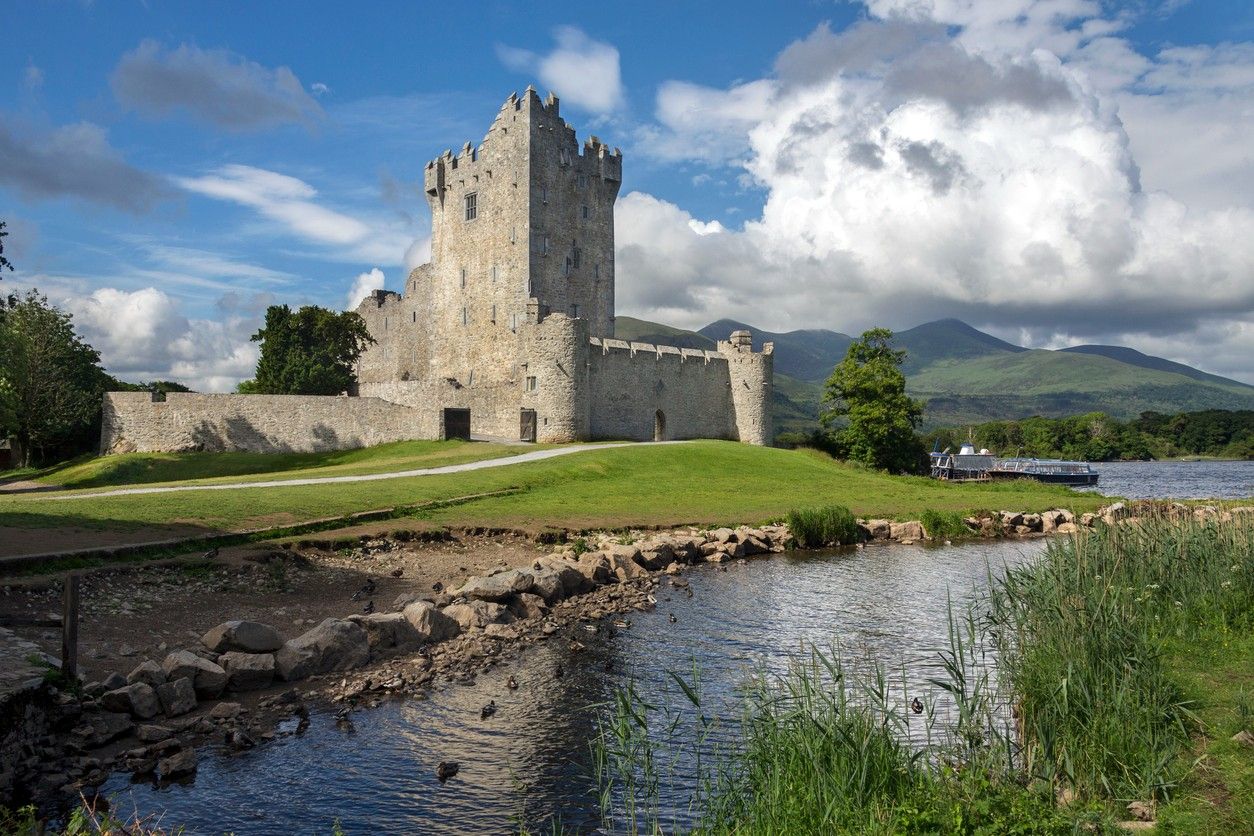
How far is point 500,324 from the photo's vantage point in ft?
206

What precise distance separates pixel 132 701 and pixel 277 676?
7.46ft

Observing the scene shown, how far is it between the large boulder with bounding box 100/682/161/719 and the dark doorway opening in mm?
37911

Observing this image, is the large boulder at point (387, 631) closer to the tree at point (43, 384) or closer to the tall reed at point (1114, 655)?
the tall reed at point (1114, 655)

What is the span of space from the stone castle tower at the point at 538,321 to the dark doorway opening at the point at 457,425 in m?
0.13

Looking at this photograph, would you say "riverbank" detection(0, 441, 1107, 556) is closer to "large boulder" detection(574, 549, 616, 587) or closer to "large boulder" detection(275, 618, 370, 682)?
"large boulder" detection(574, 549, 616, 587)

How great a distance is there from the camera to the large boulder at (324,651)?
13.6 meters

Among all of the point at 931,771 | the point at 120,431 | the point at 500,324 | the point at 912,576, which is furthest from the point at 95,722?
the point at 500,324

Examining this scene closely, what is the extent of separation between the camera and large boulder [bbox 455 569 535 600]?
18.0m

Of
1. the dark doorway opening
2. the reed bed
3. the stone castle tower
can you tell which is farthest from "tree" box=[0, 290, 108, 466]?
the reed bed

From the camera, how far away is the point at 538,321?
5238 cm

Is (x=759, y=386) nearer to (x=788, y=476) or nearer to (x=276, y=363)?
(x=788, y=476)

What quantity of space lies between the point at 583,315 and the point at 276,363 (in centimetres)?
2394

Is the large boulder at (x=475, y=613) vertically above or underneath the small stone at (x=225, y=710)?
above

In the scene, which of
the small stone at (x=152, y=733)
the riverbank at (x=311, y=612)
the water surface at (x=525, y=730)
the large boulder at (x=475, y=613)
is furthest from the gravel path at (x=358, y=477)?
the small stone at (x=152, y=733)
